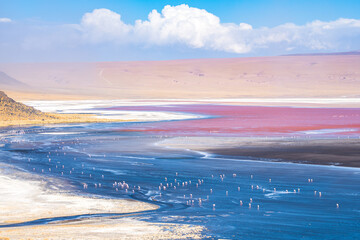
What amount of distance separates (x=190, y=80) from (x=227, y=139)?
5580 inches

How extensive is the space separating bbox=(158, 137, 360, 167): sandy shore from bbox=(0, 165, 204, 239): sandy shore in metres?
9.45

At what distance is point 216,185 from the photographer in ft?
57.8

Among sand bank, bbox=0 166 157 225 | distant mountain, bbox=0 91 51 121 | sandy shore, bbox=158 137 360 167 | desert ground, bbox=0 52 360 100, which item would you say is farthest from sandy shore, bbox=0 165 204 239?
desert ground, bbox=0 52 360 100

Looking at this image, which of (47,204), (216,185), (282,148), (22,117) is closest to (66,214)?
(47,204)

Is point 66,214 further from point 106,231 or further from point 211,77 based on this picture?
point 211,77

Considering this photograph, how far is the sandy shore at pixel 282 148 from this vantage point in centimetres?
2305

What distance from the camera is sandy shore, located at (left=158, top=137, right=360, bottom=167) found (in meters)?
23.0

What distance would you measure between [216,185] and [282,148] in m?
9.74

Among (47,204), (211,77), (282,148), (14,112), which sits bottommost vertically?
(47,204)

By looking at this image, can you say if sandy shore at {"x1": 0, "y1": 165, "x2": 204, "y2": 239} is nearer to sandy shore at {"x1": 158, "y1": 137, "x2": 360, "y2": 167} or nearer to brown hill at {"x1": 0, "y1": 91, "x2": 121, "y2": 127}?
sandy shore at {"x1": 158, "y1": 137, "x2": 360, "y2": 167}

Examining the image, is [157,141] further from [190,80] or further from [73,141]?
[190,80]

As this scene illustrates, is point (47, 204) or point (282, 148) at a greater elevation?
point (282, 148)

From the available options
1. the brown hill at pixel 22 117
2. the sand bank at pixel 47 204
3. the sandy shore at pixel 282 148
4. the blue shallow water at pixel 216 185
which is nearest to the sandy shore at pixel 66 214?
the sand bank at pixel 47 204

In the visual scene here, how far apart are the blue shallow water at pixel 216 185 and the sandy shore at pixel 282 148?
1397 mm
